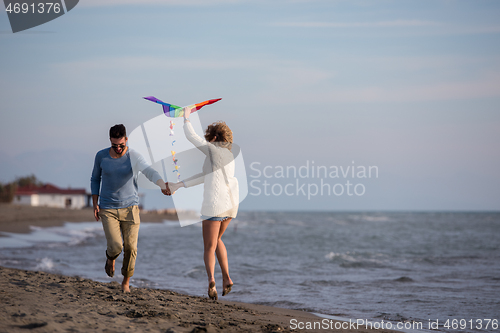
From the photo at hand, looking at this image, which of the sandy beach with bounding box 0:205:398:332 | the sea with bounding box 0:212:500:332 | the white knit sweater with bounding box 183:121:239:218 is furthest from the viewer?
the sea with bounding box 0:212:500:332

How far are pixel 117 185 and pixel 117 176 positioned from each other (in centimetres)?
11

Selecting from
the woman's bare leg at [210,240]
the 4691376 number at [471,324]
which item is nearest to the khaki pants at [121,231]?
the woman's bare leg at [210,240]

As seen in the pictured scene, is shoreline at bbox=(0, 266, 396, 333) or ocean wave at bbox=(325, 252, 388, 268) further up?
shoreline at bbox=(0, 266, 396, 333)

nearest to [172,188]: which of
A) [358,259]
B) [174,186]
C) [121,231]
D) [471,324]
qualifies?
[174,186]

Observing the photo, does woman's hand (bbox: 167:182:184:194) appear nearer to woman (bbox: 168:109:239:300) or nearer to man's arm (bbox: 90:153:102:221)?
woman (bbox: 168:109:239:300)

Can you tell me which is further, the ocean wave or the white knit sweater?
the ocean wave

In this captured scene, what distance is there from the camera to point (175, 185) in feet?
15.9

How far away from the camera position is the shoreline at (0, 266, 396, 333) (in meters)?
3.54

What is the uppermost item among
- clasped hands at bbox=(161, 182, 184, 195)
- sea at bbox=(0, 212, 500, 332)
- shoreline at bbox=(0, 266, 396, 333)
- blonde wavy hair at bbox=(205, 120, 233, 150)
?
blonde wavy hair at bbox=(205, 120, 233, 150)

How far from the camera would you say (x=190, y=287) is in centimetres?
802

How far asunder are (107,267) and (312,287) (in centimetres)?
467

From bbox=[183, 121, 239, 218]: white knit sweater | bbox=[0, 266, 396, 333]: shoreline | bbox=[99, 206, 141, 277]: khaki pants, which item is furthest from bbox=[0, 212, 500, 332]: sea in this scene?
bbox=[99, 206, 141, 277]: khaki pants

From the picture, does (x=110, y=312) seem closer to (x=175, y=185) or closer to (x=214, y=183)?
(x=175, y=185)

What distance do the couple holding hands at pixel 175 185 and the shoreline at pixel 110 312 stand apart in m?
0.47
